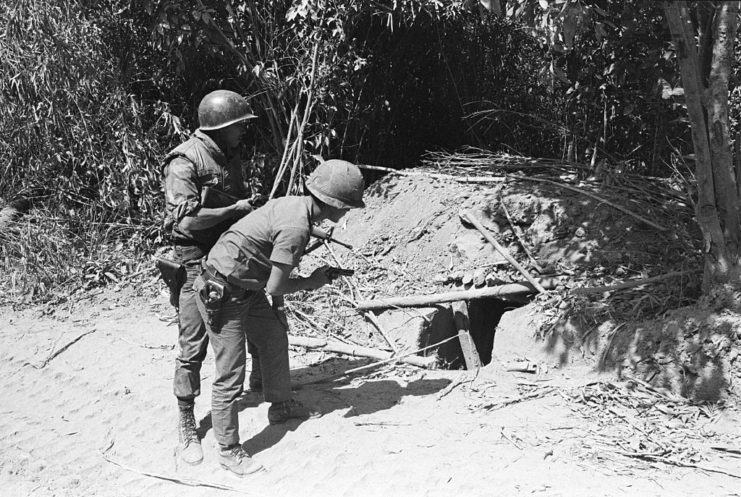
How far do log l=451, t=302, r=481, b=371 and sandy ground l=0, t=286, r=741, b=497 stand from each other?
0.58 metres

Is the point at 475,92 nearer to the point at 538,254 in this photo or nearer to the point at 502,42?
the point at 502,42

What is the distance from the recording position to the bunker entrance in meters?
6.38

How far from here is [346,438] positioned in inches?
182

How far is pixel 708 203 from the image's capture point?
5012 millimetres

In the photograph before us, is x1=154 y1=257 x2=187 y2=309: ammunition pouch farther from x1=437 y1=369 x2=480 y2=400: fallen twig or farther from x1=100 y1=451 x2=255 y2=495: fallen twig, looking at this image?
x1=437 y1=369 x2=480 y2=400: fallen twig

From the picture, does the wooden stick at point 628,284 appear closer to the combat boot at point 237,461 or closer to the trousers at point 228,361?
the trousers at point 228,361

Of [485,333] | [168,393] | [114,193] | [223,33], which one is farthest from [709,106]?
[114,193]

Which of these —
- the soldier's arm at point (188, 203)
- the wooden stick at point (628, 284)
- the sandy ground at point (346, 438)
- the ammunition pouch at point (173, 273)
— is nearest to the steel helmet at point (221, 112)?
the soldier's arm at point (188, 203)

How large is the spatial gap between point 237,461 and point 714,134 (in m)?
3.52

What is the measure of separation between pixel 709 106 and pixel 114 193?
5.94m

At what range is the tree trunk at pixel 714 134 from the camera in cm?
454

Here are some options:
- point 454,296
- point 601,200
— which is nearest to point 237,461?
point 454,296

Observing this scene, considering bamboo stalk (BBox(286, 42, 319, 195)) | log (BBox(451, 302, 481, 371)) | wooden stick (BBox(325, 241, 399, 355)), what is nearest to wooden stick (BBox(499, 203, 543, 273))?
log (BBox(451, 302, 481, 371))

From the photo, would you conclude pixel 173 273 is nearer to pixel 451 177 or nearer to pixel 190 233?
pixel 190 233
